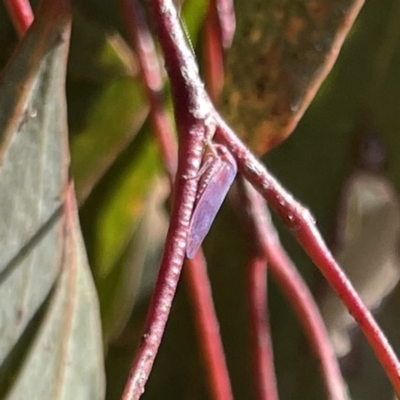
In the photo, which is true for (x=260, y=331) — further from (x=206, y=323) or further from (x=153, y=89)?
(x=153, y=89)

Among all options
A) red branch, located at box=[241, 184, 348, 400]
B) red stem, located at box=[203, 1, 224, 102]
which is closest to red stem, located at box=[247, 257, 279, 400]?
red branch, located at box=[241, 184, 348, 400]

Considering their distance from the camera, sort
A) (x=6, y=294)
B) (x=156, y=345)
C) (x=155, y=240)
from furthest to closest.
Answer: (x=155, y=240) < (x=6, y=294) < (x=156, y=345)

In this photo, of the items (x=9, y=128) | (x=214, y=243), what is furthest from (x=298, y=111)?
(x=214, y=243)

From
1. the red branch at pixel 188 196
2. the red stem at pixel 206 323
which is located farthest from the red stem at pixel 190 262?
the red branch at pixel 188 196

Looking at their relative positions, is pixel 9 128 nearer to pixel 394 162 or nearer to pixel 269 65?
pixel 269 65

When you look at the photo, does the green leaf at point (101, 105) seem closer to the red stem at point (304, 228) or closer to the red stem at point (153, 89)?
the red stem at point (153, 89)

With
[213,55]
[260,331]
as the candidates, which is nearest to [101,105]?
[213,55]
